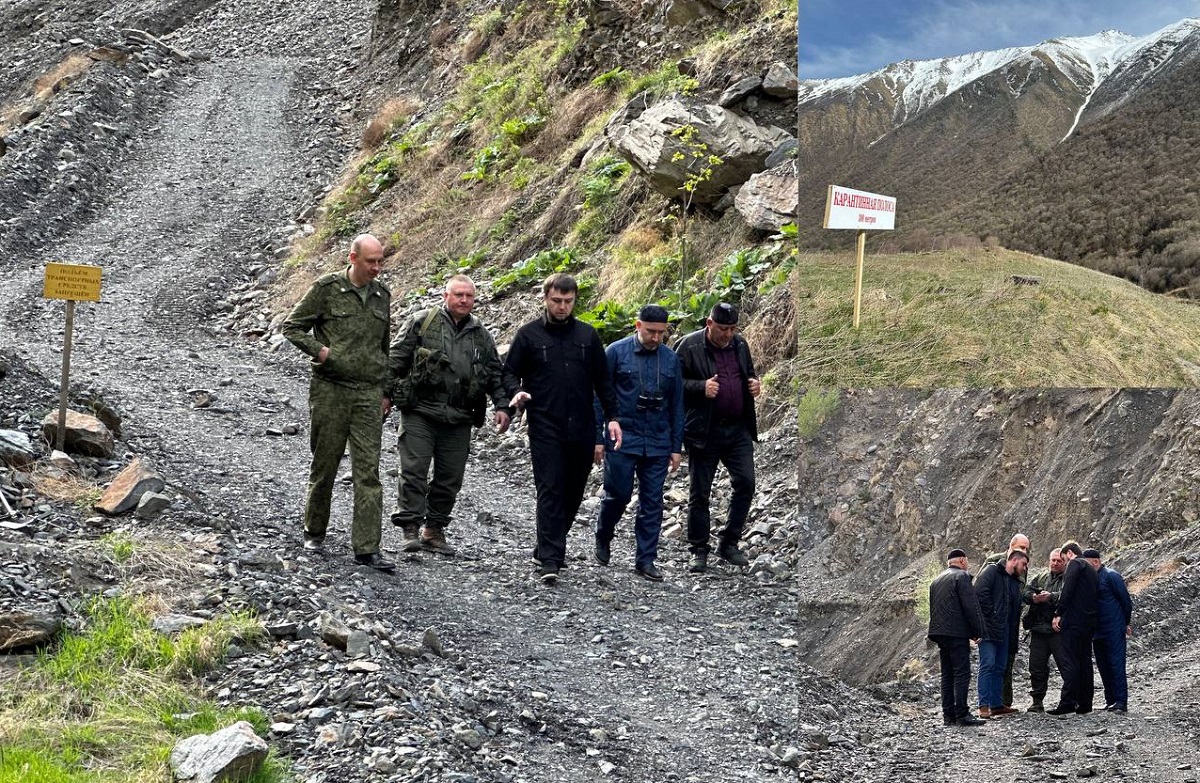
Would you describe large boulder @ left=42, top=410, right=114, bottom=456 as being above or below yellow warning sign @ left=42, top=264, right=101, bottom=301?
below

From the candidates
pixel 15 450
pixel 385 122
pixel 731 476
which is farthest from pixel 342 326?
pixel 385 122

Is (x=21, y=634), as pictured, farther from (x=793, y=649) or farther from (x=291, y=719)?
(x=793, y=649)

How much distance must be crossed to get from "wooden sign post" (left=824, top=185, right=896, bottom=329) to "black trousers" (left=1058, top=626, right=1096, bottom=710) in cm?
91

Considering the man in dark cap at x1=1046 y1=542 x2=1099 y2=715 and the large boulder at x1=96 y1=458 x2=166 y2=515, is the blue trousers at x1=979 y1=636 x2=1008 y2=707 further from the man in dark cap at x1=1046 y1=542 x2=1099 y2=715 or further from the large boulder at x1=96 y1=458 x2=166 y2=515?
the large boulder at x1=96 y1=458 x2=166 y2=515

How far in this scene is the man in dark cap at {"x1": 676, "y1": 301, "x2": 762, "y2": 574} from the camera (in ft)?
23.0

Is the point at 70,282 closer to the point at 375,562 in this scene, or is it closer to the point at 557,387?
the point at 375,562

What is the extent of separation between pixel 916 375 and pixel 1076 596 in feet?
1.82

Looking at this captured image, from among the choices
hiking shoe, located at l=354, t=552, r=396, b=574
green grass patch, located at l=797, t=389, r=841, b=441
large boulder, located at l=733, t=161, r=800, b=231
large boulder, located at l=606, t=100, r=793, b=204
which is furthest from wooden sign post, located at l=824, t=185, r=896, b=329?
large boulder, located at l=606, t=100, r=793, b=204

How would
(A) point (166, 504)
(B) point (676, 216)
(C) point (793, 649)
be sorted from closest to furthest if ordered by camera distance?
1. (C) point (793, 649)
2. (A) point (166, 504)
3. (B) point (676, 216)

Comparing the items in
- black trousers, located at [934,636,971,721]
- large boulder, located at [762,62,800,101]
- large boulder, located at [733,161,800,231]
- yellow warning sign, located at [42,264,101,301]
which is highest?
large boulder, located at [762,62,800,101]

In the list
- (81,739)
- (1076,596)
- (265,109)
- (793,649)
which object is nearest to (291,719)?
(81,739)

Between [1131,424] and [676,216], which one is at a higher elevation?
[676,216]

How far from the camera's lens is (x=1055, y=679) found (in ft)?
7.61

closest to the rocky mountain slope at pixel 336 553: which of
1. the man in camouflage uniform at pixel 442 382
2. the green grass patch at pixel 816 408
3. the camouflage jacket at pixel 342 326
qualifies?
the green grass patch at pixel 816 408
